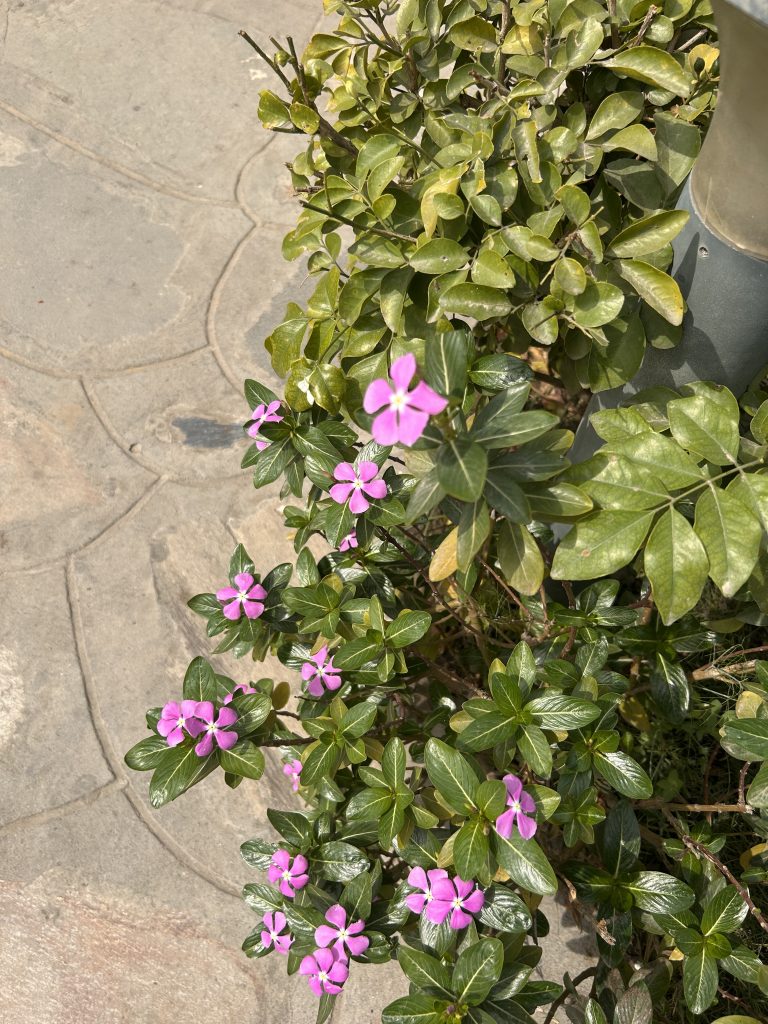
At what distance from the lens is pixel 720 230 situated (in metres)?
1.30

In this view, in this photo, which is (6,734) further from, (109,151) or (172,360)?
(109,151)

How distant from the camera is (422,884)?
4.54 feet

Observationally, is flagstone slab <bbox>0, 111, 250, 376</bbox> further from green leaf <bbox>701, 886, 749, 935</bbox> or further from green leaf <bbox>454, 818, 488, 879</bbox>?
green leaf <bbox>701, 886, 749, 935</bbox>

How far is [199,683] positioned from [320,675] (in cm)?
22

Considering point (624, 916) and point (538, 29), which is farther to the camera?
point (538, 29)

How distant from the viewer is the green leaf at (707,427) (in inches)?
49.6

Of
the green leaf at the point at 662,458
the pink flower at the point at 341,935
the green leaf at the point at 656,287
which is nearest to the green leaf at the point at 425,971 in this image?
the pink flower at the point at 341,935

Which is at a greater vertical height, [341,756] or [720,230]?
[720,230]

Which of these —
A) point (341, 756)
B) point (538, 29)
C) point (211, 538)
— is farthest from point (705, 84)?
point (211, 538)

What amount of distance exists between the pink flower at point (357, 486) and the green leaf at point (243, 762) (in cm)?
43

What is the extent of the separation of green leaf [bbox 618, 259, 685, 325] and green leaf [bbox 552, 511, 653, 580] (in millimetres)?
333

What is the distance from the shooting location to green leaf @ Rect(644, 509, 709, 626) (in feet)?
3.93

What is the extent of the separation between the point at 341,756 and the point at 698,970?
2.12ft

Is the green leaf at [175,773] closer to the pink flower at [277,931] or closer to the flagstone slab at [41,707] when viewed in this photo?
the pink flower at [277,931]
